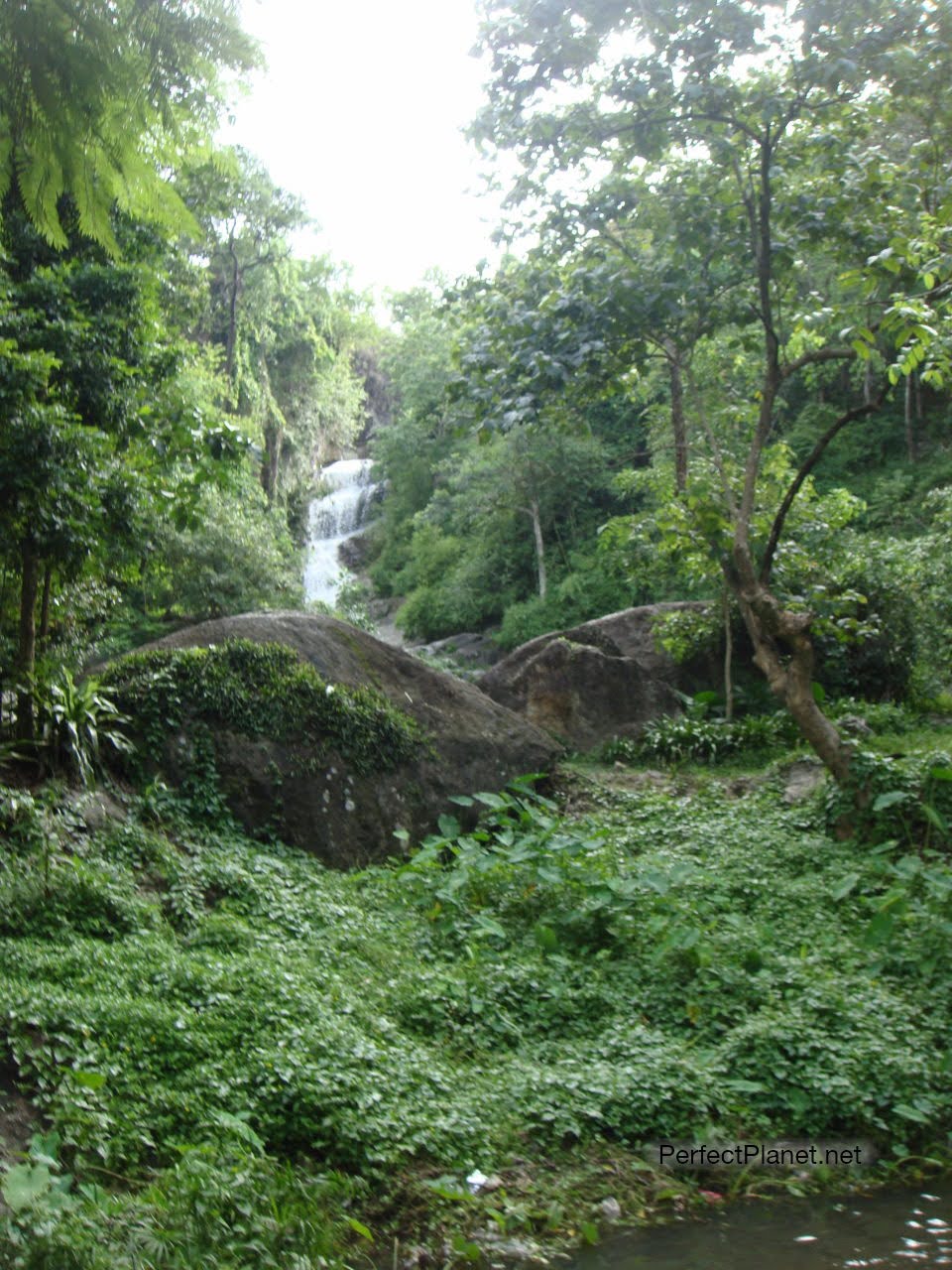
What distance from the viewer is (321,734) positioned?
7895mm

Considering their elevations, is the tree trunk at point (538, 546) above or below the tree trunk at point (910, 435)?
below

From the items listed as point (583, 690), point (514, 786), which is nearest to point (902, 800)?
point (514, 786)

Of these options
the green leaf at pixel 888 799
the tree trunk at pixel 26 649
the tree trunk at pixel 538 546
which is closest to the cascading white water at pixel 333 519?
the tree trunk at pixel 538 546

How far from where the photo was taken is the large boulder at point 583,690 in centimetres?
1233

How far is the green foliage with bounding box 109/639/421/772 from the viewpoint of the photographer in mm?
7348

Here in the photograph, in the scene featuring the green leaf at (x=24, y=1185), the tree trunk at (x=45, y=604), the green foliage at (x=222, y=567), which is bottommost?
the green leaf at (x=24, y=1185)

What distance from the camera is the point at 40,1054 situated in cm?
374

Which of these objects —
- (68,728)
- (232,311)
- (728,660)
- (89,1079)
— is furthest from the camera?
(232,311)

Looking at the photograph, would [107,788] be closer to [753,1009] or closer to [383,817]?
[383,817]

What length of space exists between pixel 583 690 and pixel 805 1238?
9.16m

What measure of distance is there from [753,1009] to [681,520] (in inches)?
195

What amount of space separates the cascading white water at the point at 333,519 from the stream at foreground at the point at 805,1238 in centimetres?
2496

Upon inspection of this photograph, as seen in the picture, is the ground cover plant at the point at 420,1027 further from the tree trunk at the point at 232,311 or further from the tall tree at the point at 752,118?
the tree trunk at the point at 232,311

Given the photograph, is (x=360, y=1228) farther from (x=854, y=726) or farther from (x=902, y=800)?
(x=854, y=726)
